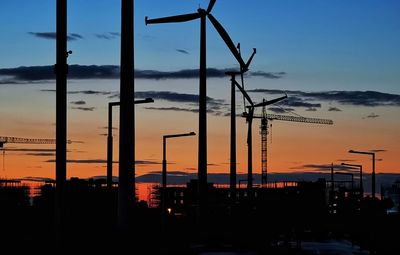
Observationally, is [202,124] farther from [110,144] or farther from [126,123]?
[126,123]

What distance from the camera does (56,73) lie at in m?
31.7


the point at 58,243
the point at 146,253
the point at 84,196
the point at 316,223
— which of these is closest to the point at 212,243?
the point at 146,253

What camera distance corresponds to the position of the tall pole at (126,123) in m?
40.4

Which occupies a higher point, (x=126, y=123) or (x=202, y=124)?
(x=202, y=124)

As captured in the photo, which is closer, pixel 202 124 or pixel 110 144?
pixel 110 144

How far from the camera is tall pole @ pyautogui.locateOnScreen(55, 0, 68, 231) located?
3047 centimetres

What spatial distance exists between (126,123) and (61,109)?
10418 mm

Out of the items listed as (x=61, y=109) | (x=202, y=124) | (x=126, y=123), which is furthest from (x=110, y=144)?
(x=61, y=109)

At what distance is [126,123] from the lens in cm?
4150

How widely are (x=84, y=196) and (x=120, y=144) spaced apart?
144 meters

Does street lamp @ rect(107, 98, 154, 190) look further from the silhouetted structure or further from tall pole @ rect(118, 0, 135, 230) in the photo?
tall pole @ rect(118, 0, 135, 230)

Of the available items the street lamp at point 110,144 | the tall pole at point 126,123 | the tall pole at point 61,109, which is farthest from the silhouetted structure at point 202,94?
the tall pole at point 61,109

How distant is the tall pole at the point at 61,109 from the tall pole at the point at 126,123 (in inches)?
371

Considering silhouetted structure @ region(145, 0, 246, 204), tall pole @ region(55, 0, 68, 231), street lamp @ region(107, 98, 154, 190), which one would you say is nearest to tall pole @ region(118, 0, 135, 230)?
tall pole @ region(55, 0, 68, 231)
